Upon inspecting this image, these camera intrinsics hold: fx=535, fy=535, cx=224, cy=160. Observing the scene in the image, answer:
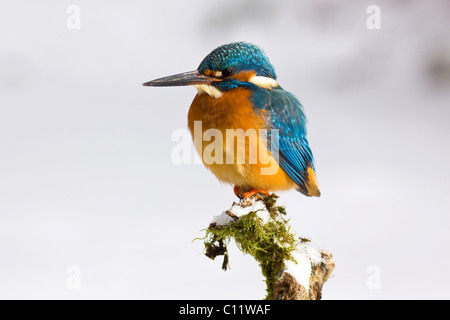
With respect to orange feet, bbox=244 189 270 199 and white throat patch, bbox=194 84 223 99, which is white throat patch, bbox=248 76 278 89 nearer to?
white throat patch, bbox=194 84 223 99

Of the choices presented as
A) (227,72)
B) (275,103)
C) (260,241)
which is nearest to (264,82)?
(275,103)

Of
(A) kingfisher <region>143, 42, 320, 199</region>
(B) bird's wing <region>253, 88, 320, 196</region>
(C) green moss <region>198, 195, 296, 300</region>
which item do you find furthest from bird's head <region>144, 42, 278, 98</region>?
(C) green moss <region>198, 195, 296, 300</region>

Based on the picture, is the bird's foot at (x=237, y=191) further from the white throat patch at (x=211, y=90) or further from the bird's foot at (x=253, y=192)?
the white throat patch at (x=211, y=90)

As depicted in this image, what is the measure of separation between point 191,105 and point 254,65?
1.40ft

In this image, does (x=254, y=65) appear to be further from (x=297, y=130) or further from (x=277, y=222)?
(x=277, y=222)

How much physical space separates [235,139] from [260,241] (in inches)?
21.6

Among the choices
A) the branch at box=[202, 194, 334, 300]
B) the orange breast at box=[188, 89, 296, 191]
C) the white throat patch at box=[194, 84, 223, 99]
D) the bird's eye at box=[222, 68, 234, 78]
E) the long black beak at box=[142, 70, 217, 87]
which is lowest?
the branch at box=[202, 194, 334, 300]

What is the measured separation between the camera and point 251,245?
2648mm

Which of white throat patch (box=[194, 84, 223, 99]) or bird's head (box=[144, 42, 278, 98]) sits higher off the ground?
bird's head (box=[144, 42, 278, 98])

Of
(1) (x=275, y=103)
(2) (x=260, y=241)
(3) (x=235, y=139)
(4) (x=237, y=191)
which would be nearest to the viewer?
(2) (x=260, y=241)

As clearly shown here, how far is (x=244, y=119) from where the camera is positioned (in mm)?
2828

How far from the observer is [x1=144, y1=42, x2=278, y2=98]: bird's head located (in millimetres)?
2829

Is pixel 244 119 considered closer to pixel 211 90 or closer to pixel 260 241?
pixel 211 90

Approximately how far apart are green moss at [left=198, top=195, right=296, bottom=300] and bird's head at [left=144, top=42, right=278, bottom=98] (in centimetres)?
71
